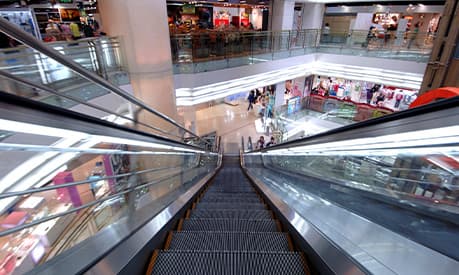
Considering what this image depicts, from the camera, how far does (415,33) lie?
34.3 feet

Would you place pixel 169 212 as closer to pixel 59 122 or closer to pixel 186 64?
pixel 59 122

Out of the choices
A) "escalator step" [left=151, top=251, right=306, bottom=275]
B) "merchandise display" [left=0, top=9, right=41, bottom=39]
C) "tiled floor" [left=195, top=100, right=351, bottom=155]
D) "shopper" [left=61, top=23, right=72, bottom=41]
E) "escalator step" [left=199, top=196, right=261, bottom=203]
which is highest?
"merchandise display" [left=0, top=9, right=41, bottom=39]

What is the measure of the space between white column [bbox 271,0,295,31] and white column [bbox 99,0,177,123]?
9026mm

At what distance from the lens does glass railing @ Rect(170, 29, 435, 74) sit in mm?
8336

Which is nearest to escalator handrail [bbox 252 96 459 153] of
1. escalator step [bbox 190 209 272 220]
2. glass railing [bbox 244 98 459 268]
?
glass railing [bbox 244 98 459 268]

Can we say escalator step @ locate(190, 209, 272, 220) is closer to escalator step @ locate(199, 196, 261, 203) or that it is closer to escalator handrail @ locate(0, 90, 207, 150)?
escalator step @ locate(199, 196, 261, 203)

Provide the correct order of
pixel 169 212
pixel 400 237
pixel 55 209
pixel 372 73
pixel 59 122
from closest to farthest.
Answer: pixel 59 122 → pixel 400 237 → pixel 169 212 → pixel 55 209 → pixel 372 73

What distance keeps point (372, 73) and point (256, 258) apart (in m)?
13.8

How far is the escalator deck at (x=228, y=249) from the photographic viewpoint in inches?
50.3

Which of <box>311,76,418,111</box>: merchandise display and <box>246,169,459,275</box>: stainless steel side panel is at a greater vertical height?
<box>246,169,459,275</box>: stainless steel side panel

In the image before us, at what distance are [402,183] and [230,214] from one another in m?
1.54

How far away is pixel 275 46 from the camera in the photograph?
11086 mm

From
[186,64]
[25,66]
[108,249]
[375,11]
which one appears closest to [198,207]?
[108,249]

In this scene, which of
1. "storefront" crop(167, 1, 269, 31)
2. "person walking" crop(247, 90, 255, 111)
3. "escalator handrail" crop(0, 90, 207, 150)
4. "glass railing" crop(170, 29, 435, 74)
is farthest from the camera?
"person walking" crop(247, 90, 255, 111)
